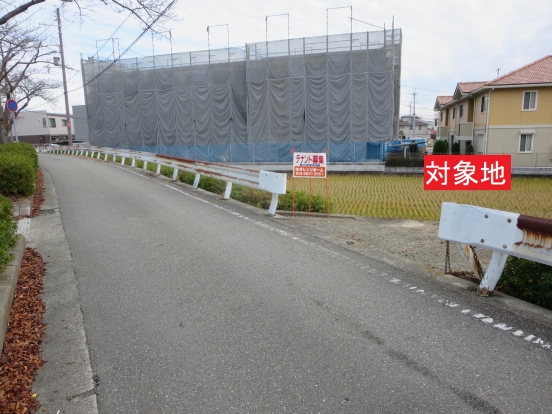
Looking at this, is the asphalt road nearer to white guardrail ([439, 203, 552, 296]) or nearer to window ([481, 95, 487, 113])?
white guardrail ([439, 203, 552, 296])

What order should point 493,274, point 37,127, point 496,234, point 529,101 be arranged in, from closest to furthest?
point 496,234
point 493,274
point 529,101
point 37,127

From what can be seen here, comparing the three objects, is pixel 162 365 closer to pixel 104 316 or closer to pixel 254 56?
pixel 104 316

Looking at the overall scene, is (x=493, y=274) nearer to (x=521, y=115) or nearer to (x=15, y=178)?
(x=15, y=178)

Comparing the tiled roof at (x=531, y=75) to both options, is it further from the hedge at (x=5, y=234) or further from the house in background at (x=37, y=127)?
the house in background at (x=37, y=127)

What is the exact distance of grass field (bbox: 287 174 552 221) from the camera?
40.9 feet

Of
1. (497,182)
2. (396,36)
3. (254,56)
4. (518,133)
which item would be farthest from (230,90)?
(497,182)

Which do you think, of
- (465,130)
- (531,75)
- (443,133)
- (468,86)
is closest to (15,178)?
(531,75)

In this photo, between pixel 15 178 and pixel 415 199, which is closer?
pixel 15 178

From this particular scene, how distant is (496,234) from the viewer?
431 centimetres

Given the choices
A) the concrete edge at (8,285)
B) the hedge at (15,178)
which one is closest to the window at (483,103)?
the hedge at (15,178)

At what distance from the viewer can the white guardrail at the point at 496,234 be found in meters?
3.94

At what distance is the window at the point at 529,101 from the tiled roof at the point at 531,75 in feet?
2.73

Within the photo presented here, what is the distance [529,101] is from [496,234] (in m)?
26.9

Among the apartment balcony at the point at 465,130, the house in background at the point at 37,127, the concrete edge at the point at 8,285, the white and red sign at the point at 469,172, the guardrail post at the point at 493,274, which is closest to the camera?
the concrete edge at the point at 8,285
